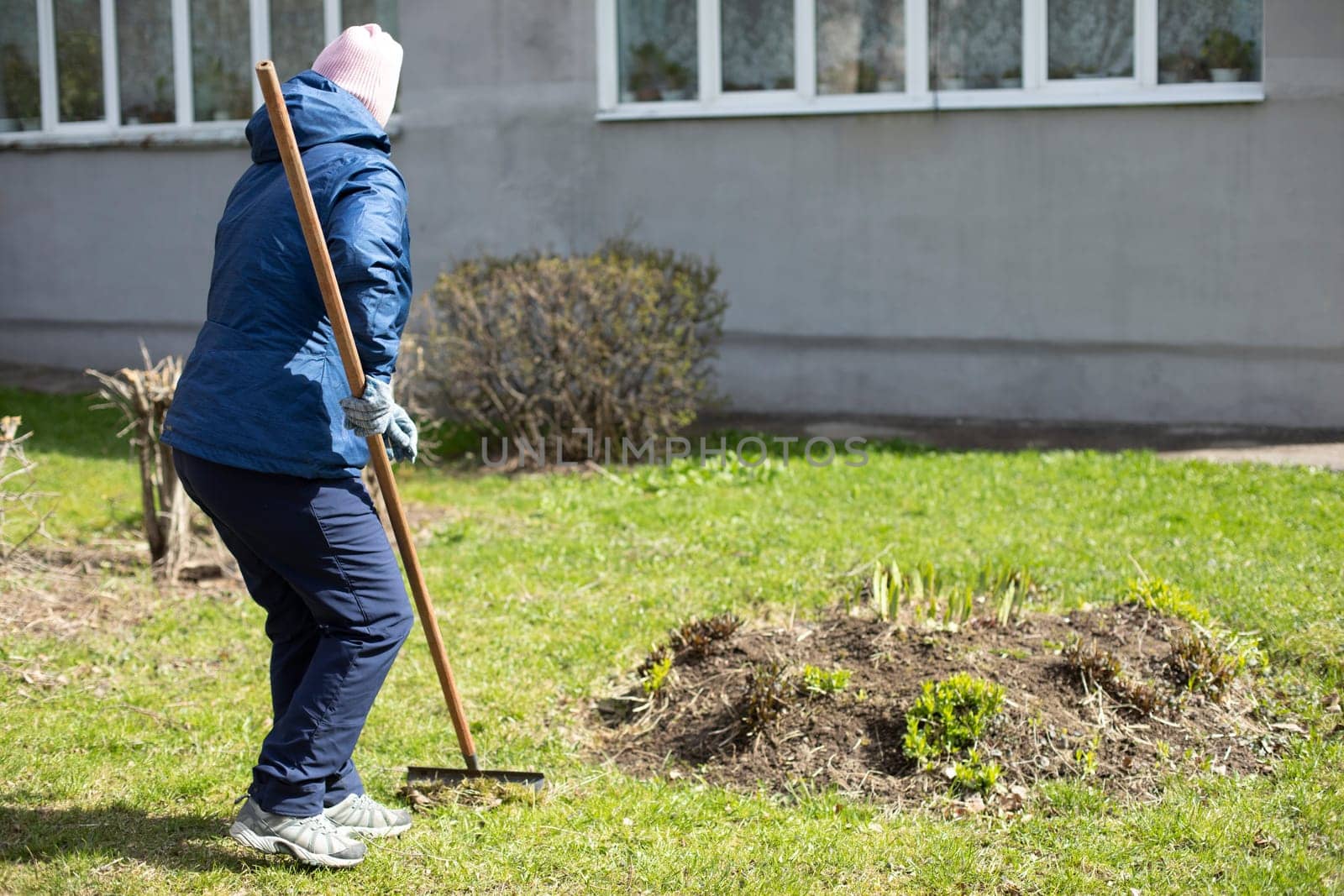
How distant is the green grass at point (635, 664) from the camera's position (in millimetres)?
3639

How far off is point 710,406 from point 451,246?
8.79ft

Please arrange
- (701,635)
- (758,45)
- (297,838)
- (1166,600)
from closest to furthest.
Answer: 1. (297,838)
2. (701,635)
3. (1166,600)
4. (758,45)

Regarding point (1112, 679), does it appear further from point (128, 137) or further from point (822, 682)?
point (128, 137)

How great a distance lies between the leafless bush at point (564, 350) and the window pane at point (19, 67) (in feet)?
23.0

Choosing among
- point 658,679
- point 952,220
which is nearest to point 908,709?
point 658,679

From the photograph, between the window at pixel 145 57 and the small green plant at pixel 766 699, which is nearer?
the small green plant at pixel 766 699

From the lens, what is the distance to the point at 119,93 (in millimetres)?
13102

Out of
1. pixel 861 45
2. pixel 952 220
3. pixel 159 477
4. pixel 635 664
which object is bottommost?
pixel 635 664

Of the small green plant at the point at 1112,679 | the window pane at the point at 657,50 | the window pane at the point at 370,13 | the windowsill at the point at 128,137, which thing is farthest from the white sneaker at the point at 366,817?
the windowsill at the point at 128,137

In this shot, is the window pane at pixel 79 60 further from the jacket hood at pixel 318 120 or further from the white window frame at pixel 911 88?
the jacket hood at pixel 318 120

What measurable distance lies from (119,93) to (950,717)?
11579 mm

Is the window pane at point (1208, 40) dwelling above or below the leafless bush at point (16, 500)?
above

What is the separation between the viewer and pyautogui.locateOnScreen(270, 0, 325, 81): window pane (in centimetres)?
1231

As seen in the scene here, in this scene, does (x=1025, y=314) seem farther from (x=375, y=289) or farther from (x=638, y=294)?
(x=375, y=289)
